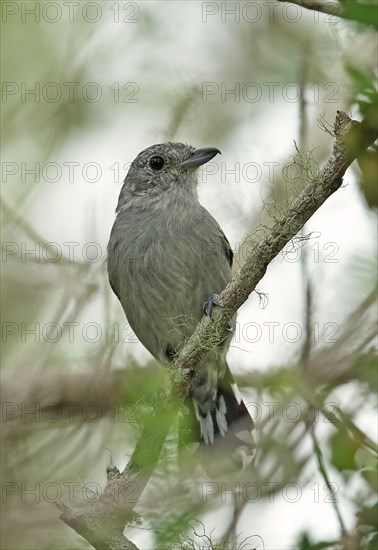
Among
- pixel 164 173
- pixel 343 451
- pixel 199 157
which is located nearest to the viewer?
pixel 343 451

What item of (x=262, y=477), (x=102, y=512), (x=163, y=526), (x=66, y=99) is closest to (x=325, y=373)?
(x=262, y=477)

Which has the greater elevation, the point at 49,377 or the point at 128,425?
the point at 128,425

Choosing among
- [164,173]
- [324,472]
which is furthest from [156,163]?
[324,472]

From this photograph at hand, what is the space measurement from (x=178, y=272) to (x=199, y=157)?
2.67 ft

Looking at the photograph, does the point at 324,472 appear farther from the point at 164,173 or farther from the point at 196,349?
the point at 164,173

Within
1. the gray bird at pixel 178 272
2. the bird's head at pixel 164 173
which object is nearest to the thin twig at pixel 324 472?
the gray bird at pixel 178 272

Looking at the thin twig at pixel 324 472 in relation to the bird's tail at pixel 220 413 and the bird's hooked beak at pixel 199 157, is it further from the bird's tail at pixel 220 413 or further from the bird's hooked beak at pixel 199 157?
the bird's hooked beak at pixel 199 157

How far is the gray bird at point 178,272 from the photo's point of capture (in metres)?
Result: 5.29

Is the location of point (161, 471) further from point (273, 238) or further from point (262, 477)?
point (273, 238)

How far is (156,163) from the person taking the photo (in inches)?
232

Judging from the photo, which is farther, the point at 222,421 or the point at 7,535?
the point at 222,421

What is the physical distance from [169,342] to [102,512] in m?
2.83

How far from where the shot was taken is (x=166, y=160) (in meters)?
5.84

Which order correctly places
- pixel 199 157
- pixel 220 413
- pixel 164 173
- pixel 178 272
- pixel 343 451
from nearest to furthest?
1. pixel 343 451
2. pixel 178 272
3. pixel 199 157
4. pixel 220 413
5. pixel 164 173
